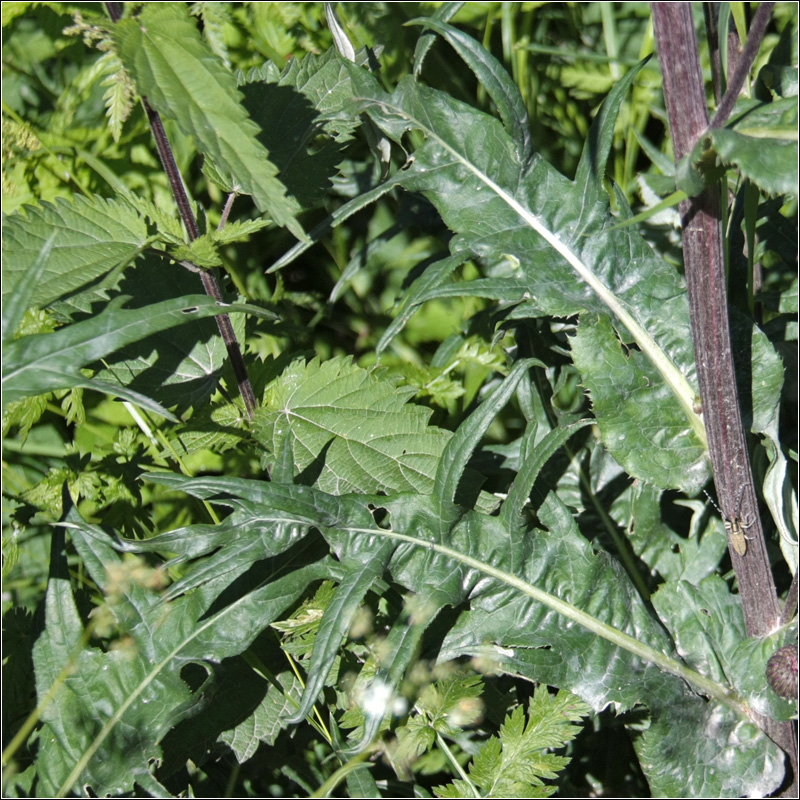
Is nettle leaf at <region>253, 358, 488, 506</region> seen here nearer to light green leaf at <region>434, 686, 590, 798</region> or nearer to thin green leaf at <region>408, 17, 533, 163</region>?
light green leaf at <region>434, 686, 590, 798</region>

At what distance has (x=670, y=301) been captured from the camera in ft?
5.41

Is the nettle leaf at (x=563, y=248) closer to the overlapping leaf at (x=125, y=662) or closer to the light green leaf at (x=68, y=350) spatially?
the light green leaf at (x=68, y=350)

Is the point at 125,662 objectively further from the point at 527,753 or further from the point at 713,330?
the point at 713,330

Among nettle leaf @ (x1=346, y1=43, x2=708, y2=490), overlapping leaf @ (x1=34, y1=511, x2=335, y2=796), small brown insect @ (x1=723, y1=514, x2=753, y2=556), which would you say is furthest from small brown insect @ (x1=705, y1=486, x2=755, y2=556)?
overlapping leaf @ (x1=34, y1=511, x2=335, y2=796)

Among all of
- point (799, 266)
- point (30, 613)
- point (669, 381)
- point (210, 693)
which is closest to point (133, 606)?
point (210, 693)

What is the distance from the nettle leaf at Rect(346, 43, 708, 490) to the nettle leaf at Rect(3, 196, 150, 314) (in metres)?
0.55

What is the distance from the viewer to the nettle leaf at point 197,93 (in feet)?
4.28

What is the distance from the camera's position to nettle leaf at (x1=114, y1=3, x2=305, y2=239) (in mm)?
1305

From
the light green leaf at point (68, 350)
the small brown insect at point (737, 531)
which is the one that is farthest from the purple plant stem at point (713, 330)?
the light green leaf at point (68, 350)

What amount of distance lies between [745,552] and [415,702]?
70 centimetres

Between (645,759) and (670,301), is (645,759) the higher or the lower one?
the lower one

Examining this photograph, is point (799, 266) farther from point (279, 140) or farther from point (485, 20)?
point (485, 20)

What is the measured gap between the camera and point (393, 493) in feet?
5.64

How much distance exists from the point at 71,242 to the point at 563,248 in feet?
3.29
